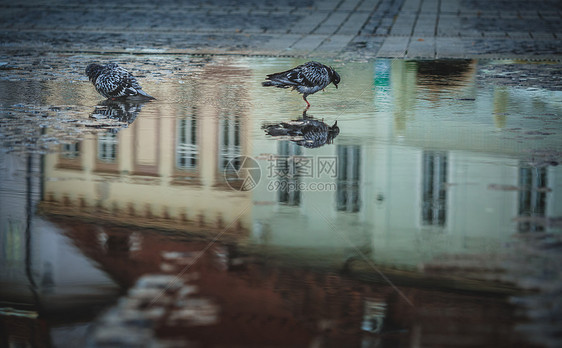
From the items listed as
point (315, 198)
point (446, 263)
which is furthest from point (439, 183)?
point (446, 263)

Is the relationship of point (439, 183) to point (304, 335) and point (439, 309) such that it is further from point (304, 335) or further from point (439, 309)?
point (304, 335)

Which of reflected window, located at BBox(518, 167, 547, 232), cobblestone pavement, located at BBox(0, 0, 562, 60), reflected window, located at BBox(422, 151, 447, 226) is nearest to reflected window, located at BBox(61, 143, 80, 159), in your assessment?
reflected window, located at BBox(422, 151, 447, 226)

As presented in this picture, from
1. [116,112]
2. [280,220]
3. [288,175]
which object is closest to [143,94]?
[116,112]

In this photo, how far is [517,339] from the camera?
396 cm

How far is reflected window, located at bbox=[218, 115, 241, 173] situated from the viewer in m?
7.50

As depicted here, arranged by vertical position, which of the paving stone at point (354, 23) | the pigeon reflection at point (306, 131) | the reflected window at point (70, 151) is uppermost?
the paving stone at point (354, 23)

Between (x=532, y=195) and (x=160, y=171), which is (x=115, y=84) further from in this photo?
(x=532, y=195)

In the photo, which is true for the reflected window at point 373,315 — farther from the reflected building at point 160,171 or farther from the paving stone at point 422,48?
the paving stone at point 422,48

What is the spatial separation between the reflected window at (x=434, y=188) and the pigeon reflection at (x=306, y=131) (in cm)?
107

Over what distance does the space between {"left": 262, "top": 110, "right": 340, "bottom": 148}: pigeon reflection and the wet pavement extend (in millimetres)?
39

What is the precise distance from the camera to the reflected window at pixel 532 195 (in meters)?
5.69

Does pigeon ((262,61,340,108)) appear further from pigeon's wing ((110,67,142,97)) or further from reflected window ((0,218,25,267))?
reflected window ((0,218,25,267))

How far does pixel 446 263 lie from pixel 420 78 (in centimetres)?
783

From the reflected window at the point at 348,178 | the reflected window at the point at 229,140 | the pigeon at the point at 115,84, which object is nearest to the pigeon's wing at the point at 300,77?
the reflected window at the point at 229,140
